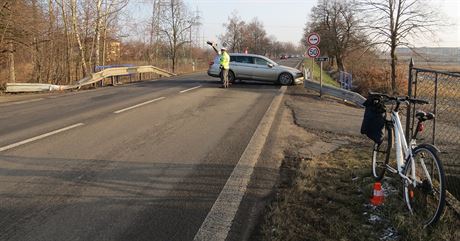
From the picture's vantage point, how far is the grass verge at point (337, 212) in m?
3.96

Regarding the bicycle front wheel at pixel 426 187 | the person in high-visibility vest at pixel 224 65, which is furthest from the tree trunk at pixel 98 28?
the bicycle front wheel at pixel 426 187

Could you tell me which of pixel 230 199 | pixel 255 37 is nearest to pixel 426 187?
pixel 230 199

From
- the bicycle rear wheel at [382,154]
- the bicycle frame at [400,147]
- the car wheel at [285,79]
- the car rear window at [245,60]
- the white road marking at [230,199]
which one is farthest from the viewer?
the car rear window at [245,60]

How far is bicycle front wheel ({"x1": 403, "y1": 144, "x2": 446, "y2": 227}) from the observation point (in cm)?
393

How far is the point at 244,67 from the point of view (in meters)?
22.5

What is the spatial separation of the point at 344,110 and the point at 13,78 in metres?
17.2

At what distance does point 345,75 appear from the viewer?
3180cm

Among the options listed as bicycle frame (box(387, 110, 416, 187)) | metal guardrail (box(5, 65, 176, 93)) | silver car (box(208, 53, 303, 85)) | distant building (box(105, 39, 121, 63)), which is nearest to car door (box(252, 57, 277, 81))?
silver car (box(208, 53, 303, 85))

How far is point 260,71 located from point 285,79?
134cm

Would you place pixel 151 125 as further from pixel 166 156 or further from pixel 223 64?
pixel 223 64

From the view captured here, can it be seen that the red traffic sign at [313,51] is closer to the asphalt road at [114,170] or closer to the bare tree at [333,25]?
the asphalt road at [114,170]

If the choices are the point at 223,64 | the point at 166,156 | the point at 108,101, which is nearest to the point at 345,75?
the point at 223,64

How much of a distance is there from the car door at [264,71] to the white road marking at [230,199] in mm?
14225

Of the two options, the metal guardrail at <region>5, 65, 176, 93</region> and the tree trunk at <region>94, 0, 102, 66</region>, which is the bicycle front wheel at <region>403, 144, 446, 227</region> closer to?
the metal guardrail at <region>5, 65, 176, 93</region>
